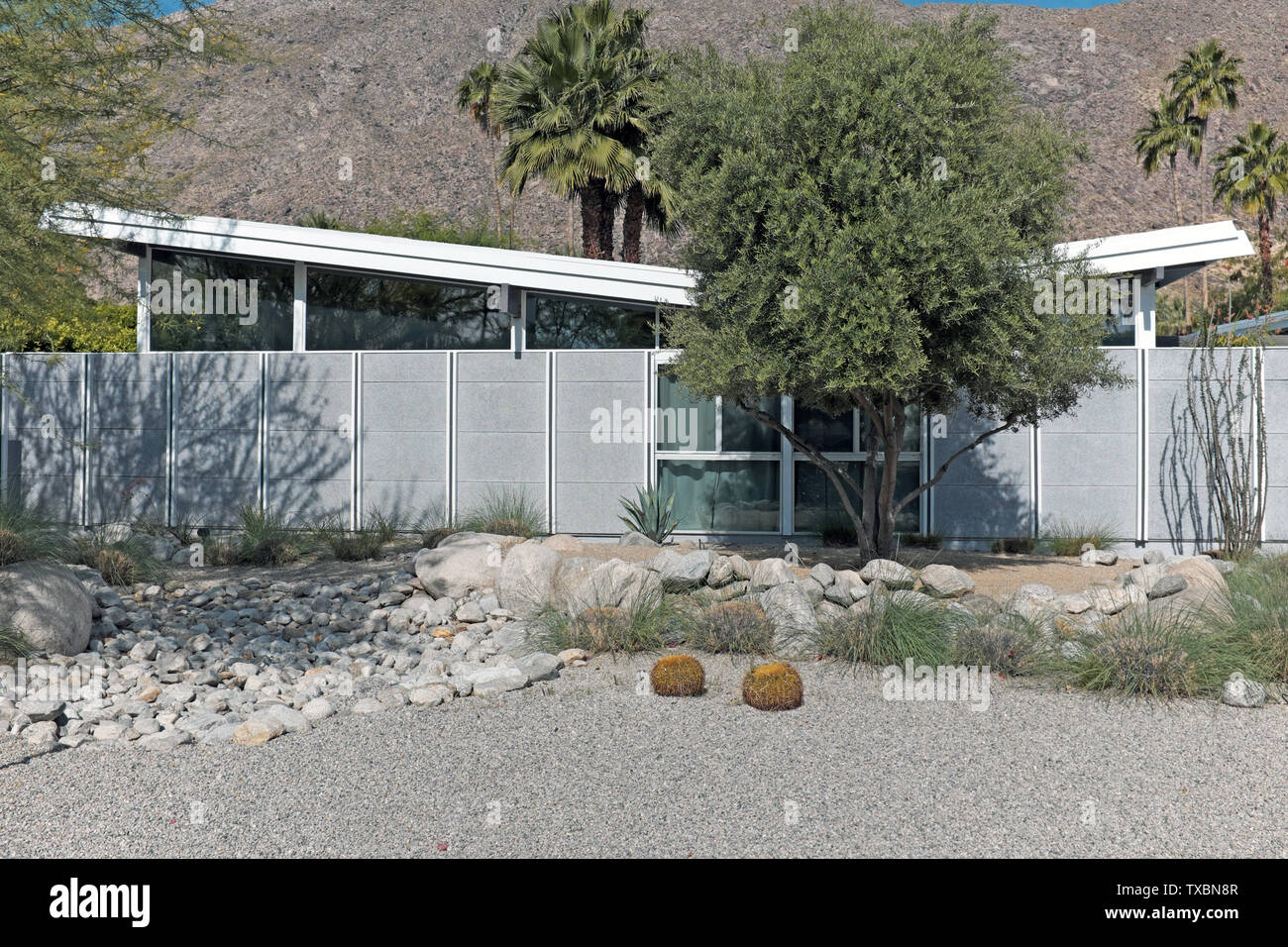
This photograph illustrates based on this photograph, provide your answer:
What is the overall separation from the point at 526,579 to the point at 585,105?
1183 centimetres

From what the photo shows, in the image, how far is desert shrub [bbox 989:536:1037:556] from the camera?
1249 cm

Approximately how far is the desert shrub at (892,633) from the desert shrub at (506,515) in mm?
5509

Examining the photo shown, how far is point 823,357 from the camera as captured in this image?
841 centimetres

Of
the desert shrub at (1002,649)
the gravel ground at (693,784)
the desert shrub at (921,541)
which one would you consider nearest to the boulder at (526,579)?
the gravel ground at (693,784)

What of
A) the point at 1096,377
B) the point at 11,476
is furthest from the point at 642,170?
the point at 11,476

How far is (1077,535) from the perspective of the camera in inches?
495

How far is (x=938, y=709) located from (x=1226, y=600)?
9.44 ft

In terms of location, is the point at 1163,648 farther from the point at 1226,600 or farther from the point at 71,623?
the point at 71,623

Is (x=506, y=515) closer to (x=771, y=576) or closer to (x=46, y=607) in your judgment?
(x=771, y=576)

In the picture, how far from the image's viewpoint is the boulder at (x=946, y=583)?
8.62 metres

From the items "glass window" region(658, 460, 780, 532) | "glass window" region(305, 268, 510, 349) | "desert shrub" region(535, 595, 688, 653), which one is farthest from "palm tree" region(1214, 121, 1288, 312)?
"desert shrub" region(535, 595, 688, 653)

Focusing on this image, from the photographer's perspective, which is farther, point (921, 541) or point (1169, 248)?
point (921, 541)

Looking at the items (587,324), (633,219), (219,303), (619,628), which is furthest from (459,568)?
(633,219)

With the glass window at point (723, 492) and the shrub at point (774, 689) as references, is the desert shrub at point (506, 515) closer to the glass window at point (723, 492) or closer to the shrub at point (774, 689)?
the glass window at point (723, 492)
